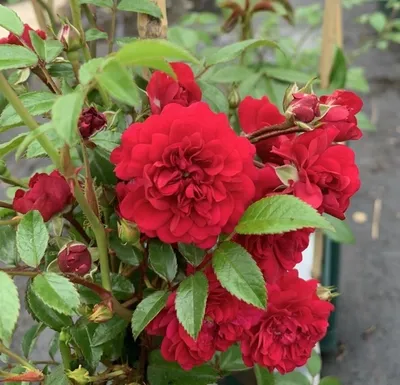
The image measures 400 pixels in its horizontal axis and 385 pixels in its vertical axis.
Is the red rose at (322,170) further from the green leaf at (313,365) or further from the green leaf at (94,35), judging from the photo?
the green leaf at (313,365)

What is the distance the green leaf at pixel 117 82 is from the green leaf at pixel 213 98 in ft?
0.83

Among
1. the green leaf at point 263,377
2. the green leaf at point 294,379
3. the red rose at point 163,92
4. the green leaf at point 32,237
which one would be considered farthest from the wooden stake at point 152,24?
the green leaf at point 294,379

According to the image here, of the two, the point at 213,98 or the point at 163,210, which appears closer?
the point at 163,210

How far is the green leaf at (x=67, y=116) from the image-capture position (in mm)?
286

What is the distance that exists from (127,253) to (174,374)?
13 centimetres

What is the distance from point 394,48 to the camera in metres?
2.09

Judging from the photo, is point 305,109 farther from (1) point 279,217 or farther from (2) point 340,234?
(2) point 340,234

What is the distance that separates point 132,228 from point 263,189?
0.09m

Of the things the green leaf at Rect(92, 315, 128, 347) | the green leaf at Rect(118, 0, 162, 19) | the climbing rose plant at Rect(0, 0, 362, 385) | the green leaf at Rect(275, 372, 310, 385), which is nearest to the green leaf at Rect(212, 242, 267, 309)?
the climbing rose plant at Rect(0, 0, 362, 385)

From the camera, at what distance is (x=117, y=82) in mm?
309

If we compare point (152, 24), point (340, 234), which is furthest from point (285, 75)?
point (152, 24)

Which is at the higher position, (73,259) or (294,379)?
(73,259)

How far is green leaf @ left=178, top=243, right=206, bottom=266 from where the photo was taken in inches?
16.9

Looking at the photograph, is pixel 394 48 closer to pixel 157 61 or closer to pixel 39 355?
pixel 39 355
